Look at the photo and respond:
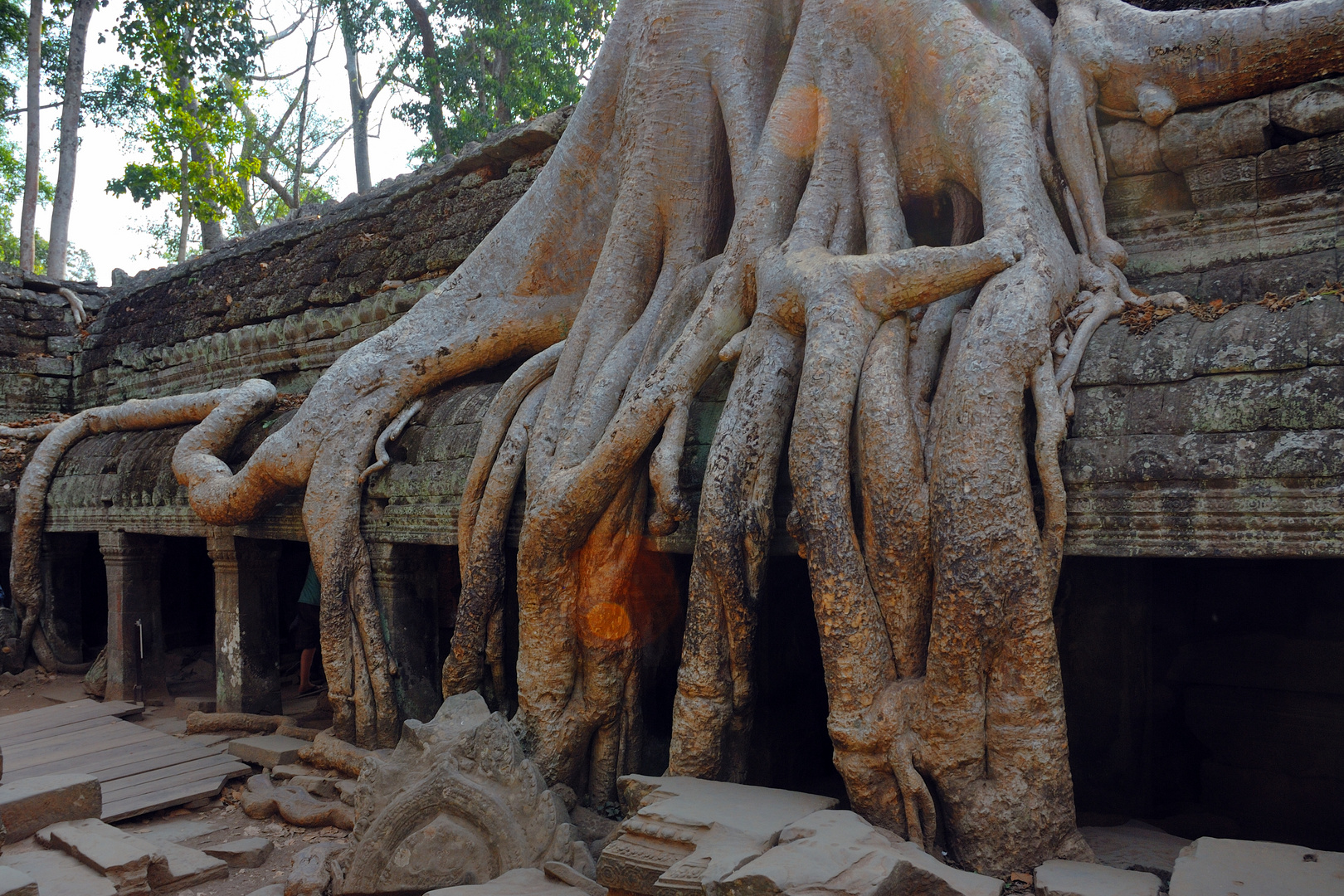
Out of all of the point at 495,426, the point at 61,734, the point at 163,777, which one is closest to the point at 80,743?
the point at 61,734

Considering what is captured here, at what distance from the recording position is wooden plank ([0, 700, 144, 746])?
5.35 metres

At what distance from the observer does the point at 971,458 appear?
258cm

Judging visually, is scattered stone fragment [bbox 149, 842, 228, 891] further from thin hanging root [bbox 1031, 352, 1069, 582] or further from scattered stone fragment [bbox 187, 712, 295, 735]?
thin hanging root [bbox 1031, 352, 1069, 582]

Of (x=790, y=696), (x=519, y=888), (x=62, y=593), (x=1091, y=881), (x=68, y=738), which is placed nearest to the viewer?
(x=1091, y=881)

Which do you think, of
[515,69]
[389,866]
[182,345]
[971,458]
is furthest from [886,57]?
[515,69]

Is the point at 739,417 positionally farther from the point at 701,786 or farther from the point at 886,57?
the point at 886,57

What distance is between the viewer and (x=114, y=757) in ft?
16.0

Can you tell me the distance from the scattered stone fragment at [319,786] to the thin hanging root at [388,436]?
4.59 feet

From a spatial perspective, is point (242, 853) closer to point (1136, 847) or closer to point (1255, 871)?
point (1136, 847)

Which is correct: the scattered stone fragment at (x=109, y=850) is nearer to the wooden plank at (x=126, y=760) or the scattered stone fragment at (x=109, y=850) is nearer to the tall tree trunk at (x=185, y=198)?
the wooden plank at (x=126, y=760)

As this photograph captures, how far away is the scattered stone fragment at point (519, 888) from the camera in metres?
2.69

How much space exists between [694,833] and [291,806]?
2507 millimetres

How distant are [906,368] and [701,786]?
1.46 m

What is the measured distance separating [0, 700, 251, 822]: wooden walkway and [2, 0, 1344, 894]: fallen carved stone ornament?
0.80 metres
